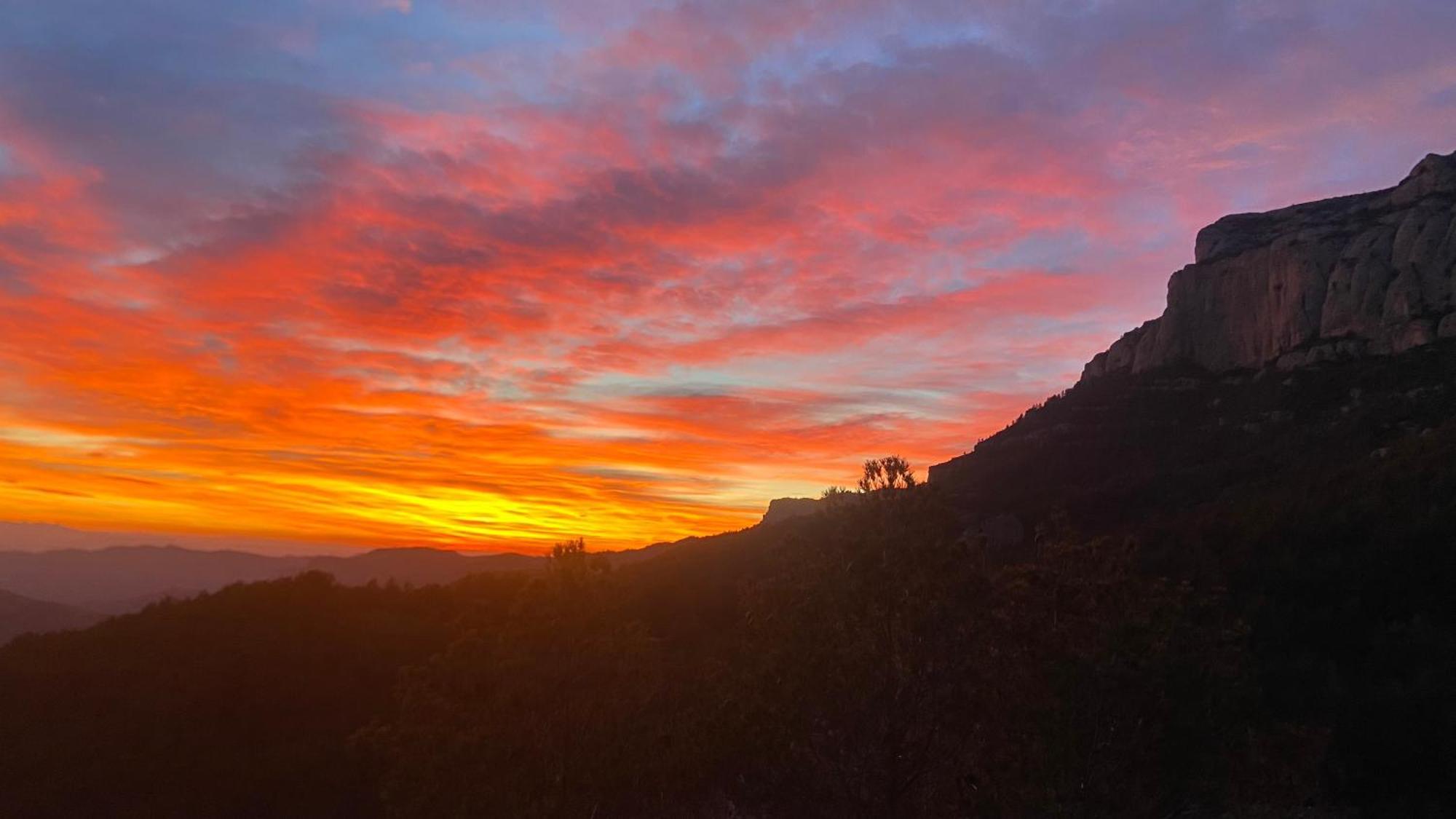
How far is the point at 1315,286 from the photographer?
78562 mm

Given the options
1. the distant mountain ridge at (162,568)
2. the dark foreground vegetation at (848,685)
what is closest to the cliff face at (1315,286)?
the dark foreground vegetation at (848,685)

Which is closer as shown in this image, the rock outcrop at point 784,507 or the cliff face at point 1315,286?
the cliff face at point 1315,286

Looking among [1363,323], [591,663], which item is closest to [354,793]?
[591,663]

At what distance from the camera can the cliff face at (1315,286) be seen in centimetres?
6688

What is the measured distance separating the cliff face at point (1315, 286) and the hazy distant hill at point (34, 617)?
100m

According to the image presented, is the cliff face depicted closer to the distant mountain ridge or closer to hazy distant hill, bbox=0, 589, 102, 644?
the distant mountain ridge

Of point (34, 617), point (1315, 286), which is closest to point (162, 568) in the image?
point (34, 617)

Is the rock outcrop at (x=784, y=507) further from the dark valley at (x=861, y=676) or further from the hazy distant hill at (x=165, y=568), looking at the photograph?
the dark valley at (x=861, y=676)

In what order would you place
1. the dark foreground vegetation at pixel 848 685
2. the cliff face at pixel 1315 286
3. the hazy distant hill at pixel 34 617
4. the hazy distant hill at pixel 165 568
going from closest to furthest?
1. the dark foreground vegetation at pixel 848 685
2. the hazy distant hill at pixel 34 617
3. the cliff face at pixel 1315 286
4. the hazy distant hill at pixel 165 568

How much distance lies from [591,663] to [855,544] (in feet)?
15.3

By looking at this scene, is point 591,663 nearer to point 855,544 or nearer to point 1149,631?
point 855,544

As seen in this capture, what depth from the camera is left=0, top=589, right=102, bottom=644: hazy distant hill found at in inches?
1925

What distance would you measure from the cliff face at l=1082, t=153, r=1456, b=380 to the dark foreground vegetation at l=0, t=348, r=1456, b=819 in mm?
40167

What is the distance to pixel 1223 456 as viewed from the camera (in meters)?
57.8
